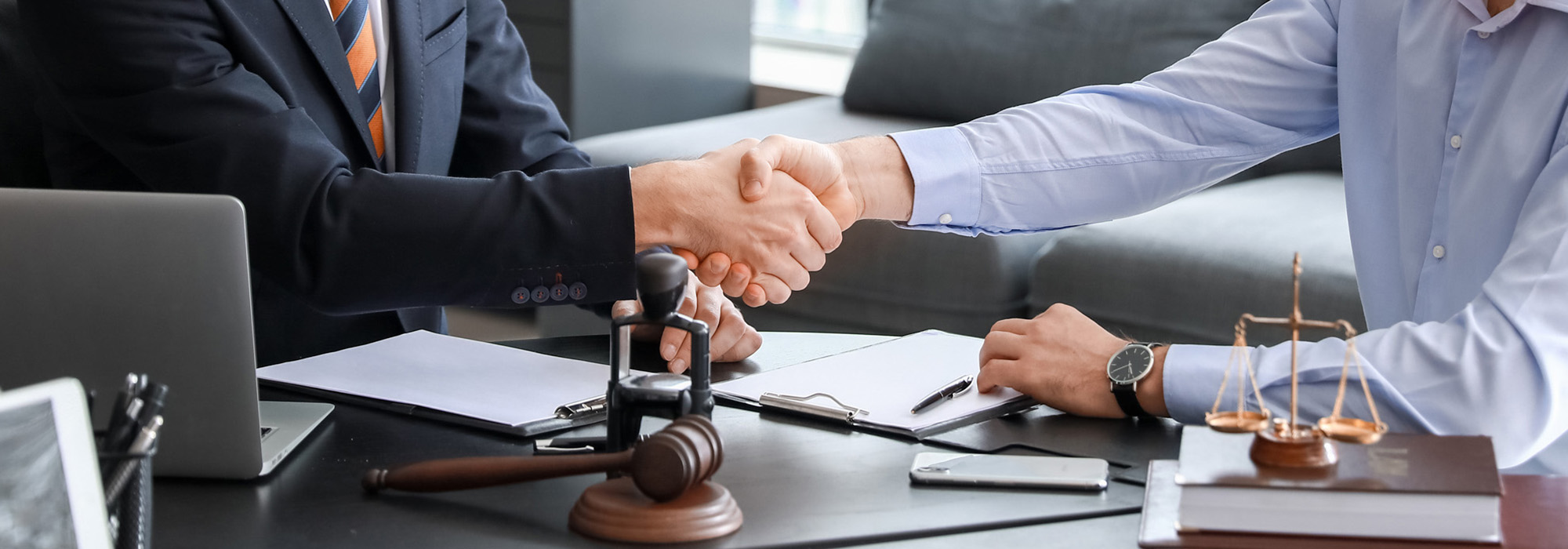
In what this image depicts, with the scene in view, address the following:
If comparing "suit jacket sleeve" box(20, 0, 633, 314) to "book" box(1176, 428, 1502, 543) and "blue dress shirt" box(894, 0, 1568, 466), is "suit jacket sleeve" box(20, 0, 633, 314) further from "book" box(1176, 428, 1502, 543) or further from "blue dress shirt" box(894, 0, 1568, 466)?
"book" box(1176, 428, 1502, 543)

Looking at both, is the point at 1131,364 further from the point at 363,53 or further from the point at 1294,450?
the point at 363,53

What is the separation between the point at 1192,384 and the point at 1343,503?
359 millimetres

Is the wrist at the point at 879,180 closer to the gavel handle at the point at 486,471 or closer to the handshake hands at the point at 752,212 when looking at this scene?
the handshake hands at the point at 752,212

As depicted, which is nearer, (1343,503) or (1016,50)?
(1343,503)

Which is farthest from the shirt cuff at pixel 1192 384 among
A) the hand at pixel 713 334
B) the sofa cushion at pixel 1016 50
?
the sofa cushion at pixel 1016 50

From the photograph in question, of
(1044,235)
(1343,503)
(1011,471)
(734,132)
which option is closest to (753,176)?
(1011,471)

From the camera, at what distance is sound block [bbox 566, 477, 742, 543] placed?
84cm

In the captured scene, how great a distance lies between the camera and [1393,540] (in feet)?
2.56

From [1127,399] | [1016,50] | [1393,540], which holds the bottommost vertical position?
[1016,50]

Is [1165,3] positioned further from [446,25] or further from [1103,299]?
[446,25]

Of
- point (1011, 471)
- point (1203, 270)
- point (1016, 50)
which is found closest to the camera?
point (1011, 471)

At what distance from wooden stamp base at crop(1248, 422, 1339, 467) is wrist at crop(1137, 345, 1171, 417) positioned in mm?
330

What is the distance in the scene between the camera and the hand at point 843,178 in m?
1.51

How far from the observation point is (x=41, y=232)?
2.88 ft
